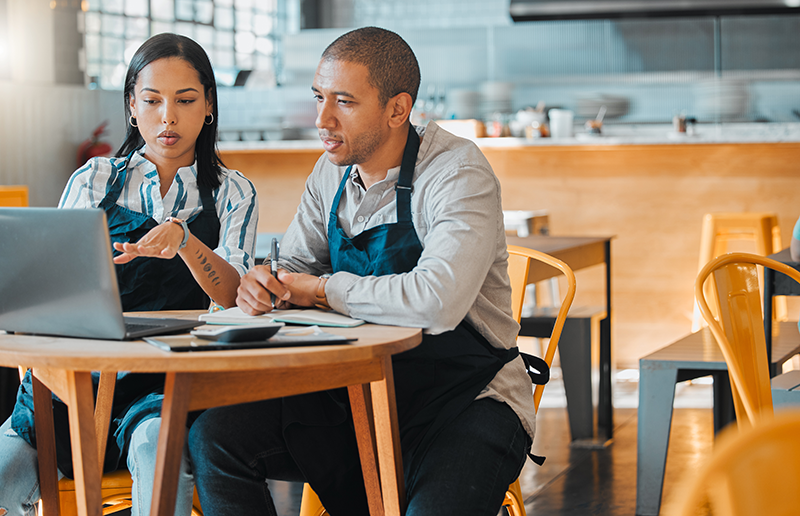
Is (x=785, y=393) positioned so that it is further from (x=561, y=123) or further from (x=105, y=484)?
(x=561, y=123)

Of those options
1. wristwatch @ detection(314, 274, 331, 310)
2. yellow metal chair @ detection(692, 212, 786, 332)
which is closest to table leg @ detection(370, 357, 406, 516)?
wristwatch @ detection(314, 274, 331, 310)

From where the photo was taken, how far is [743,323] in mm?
1576

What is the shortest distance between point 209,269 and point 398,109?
1.54 feet

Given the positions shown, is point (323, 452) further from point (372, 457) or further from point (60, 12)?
point (60, 12)

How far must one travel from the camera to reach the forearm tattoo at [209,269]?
157 cm

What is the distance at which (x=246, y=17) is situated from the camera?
6934 millimetres

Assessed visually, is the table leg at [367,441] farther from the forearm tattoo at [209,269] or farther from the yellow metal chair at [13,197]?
the yellow metal chair at [13,197]

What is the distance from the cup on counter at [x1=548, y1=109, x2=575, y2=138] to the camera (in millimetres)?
4684

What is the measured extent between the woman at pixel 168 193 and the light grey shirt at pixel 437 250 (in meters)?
0.16

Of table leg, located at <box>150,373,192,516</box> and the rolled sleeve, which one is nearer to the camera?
table leg, located at <box>150,373,192,516</box>

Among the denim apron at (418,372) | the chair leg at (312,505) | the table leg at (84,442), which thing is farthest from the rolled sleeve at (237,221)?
the table leg at (84,442)

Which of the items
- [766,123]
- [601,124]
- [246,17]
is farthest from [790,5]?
[246,17]

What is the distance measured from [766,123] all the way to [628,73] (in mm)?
865

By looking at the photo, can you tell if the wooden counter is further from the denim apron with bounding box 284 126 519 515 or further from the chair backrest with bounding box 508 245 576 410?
the denim apron with bounding box 284 126 519 515
